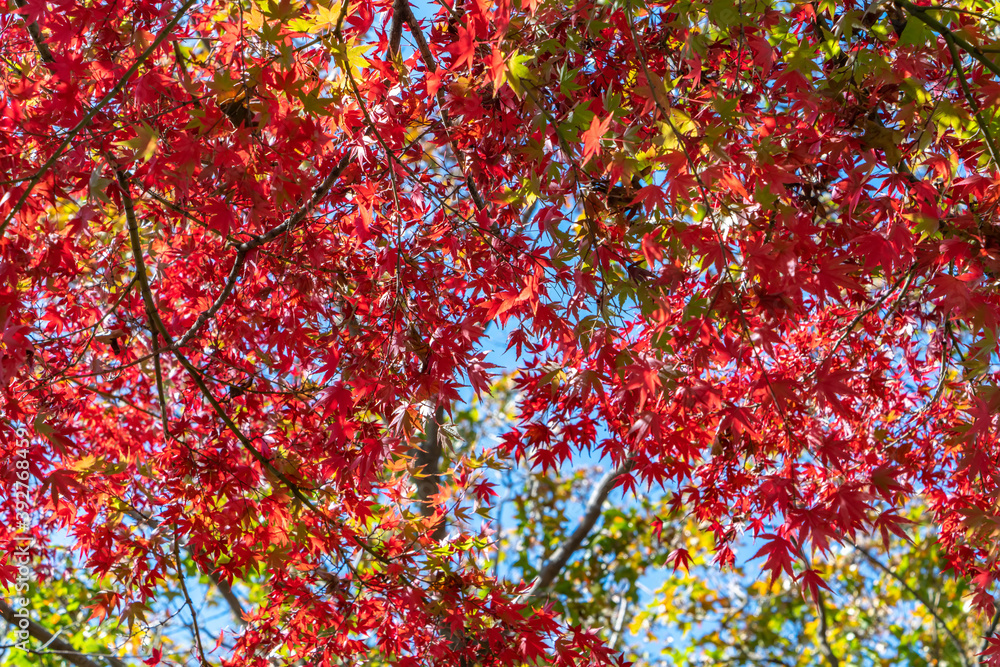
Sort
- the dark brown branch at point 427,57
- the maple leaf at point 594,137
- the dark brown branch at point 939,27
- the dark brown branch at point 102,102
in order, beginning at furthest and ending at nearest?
the dark brown branch at point 427,57, the dark brown branch at point 939,27, the dark brown branch at point 102,102, the maple leaf at point 594,137

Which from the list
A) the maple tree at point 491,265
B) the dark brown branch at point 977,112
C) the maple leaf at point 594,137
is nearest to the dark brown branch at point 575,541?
the maple tree at point 491,265

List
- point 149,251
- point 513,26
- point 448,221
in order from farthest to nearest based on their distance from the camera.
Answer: point 149,251 → point 448,221 → point 513,26

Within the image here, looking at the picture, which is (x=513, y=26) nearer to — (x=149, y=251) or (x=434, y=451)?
(x=149, y=251)

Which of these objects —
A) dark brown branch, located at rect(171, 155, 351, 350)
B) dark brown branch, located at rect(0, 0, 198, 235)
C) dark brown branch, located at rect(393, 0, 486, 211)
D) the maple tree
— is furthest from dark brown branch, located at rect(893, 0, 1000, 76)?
dark brown branch, located at rect(0, 0, 198, 235)

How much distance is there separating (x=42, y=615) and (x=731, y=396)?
5.67m

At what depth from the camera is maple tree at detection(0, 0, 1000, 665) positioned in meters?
2.05

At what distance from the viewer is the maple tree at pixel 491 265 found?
2051 millimetres

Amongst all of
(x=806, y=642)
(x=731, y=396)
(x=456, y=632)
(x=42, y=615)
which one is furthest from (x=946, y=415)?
(x=42, y=615)

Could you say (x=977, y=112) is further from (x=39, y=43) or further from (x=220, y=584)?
(x=220, y=584)

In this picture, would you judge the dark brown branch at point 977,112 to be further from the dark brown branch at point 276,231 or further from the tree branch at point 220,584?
the tree branch at point 220,584

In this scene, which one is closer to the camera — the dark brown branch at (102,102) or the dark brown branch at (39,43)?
the dark brown branch at (102,102)

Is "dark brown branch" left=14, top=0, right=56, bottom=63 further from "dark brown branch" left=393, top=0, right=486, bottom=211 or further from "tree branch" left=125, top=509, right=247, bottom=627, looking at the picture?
"tree branch" left=125, top=509, right=247, bottom=627

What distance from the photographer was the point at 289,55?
6.41 feet

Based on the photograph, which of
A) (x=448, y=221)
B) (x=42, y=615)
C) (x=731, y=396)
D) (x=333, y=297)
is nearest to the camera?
(x=448, y=221)
